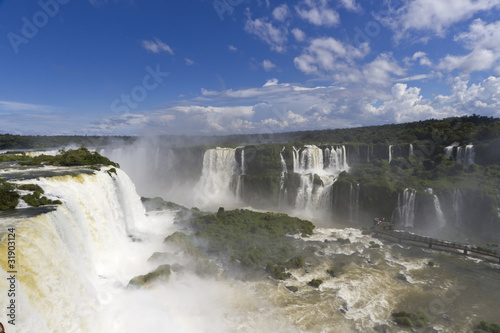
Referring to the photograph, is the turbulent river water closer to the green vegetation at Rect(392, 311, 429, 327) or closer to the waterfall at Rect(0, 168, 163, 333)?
the waterfall at Rect(0, 168, 163, 333)

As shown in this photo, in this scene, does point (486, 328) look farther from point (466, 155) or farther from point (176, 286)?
point (466, 155)

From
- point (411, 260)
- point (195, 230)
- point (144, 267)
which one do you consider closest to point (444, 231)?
point (411, 260)

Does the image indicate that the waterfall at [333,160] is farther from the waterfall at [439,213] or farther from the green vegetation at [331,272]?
the green vegetation at [331,272]

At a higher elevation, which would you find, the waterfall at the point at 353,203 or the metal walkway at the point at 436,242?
the waterfall at the point at 353,203

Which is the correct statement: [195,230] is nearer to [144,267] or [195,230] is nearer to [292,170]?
[144,267]

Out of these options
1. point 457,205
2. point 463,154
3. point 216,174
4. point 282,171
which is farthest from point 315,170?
point 463,154

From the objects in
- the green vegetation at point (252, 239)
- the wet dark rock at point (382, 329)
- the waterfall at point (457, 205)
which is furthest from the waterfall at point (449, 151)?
the wet dark rock at point (382, 329)
